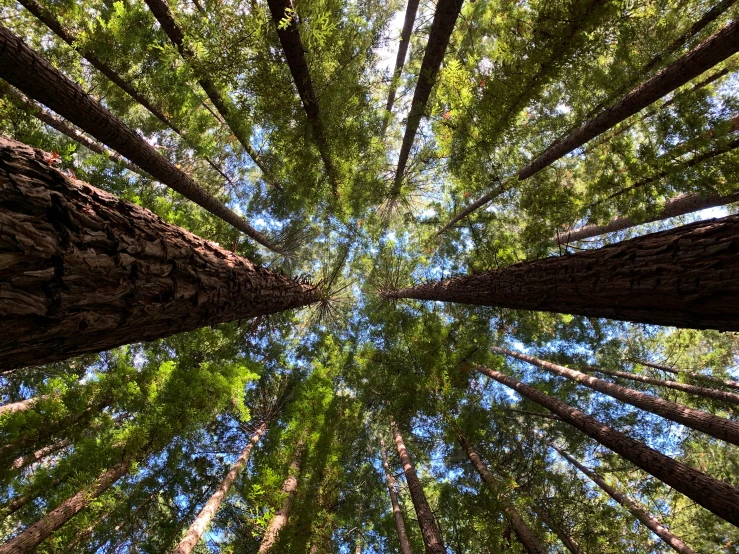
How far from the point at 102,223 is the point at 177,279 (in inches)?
25.1

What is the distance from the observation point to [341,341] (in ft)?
42.9

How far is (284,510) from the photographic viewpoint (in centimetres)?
638

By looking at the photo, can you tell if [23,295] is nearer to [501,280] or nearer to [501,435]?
[501,280]

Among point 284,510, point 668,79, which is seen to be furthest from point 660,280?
point 284,510

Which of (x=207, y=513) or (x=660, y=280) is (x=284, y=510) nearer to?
(x=207, y=513)

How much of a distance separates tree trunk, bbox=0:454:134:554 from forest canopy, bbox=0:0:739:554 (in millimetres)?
40

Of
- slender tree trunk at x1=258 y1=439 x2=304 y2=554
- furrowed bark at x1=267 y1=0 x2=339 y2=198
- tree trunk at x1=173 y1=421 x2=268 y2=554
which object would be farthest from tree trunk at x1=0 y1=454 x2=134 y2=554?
furrowed bark at x1=267 y1=0 x2=339 y2=198

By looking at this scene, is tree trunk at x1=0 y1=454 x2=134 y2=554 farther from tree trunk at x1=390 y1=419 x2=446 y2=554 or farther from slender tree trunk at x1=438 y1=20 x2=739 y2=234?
slender tree trunk at x1=438 y1=20 x2=739 y2=234

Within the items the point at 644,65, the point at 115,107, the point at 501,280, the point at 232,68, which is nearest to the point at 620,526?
the point at 501,280

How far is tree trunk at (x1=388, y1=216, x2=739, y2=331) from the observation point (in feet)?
6.48

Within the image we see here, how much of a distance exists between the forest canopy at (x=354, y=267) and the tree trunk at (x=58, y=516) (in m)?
0.04

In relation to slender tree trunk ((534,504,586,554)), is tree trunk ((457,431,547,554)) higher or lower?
higher

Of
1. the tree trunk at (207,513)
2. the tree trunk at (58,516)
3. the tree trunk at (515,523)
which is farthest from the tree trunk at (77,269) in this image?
the tree trunk at (515,523)

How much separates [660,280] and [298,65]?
575 centimetres
